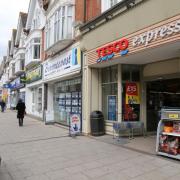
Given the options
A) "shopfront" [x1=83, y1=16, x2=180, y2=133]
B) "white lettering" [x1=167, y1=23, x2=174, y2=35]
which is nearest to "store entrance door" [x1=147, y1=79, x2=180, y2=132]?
"shopfront" [x1=83, y1=16, x2=180, y2=133]

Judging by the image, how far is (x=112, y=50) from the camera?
9.81 m

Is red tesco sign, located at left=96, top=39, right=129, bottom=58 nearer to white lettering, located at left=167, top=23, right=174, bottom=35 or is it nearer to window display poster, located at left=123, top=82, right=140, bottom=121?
window display poster, located at left=123, top=82, right=140, bottom=121

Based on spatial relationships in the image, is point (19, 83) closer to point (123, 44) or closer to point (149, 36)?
point (123, 44)

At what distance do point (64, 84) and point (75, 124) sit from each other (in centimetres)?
495

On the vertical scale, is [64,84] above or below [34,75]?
below

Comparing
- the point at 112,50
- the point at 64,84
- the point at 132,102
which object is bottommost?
the point at 132,102

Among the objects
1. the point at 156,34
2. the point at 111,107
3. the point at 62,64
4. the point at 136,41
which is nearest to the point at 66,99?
the point at 62,64

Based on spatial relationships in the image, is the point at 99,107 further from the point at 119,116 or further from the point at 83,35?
the point at 83,35

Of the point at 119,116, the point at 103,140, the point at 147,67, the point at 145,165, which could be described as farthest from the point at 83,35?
the point at 145,165

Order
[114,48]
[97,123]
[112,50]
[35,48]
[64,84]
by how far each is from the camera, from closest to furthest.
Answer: [114,48] → [112,50] → [97,123] → [64,84] → [35,48]

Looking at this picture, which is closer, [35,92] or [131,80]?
[131,80]

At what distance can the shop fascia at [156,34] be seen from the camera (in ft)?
22.6

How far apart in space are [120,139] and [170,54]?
12.7ft

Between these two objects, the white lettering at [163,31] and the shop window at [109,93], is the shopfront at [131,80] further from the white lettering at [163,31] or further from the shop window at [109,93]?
the white lettering at [163,31]
